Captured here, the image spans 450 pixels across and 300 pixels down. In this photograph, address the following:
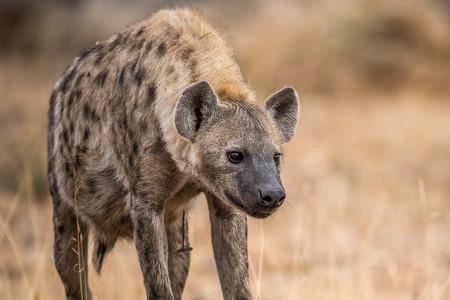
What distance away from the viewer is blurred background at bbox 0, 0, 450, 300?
24.4 ft

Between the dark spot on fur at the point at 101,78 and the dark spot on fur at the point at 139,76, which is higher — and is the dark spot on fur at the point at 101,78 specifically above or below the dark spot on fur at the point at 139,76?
above

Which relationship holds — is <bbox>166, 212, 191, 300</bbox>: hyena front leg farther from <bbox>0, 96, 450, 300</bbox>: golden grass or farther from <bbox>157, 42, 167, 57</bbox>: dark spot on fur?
<bbox>157, 42, 167, 57</bbox>: dark spot on fur

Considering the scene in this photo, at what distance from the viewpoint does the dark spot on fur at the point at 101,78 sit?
472 centimetres

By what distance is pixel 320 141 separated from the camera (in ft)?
38.5

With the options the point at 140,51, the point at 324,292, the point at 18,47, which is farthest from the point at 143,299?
the point at 18,47

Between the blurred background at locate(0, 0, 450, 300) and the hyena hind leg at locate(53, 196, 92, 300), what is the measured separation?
0.38 m

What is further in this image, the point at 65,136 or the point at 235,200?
the point at 65,136

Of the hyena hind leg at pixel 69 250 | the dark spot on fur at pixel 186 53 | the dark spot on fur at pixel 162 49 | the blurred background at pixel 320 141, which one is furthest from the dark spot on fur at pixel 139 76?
the blurred background at pixel 320 141

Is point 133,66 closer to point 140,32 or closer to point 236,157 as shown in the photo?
point 140,32

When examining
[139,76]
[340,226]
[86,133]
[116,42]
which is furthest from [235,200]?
[340,226]

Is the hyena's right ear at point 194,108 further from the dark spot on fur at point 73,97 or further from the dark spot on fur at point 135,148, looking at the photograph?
the dark spot on fur at point 73,97

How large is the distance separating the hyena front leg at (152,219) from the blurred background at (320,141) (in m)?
1.30

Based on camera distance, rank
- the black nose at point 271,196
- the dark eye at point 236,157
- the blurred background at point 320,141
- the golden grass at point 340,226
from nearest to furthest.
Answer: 1. the black nose at point 271,196
2. the dark eye at point 236,157
3. the golden grass at point 340,226
4. the blurred background at point 320,141

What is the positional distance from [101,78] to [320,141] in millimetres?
7220
